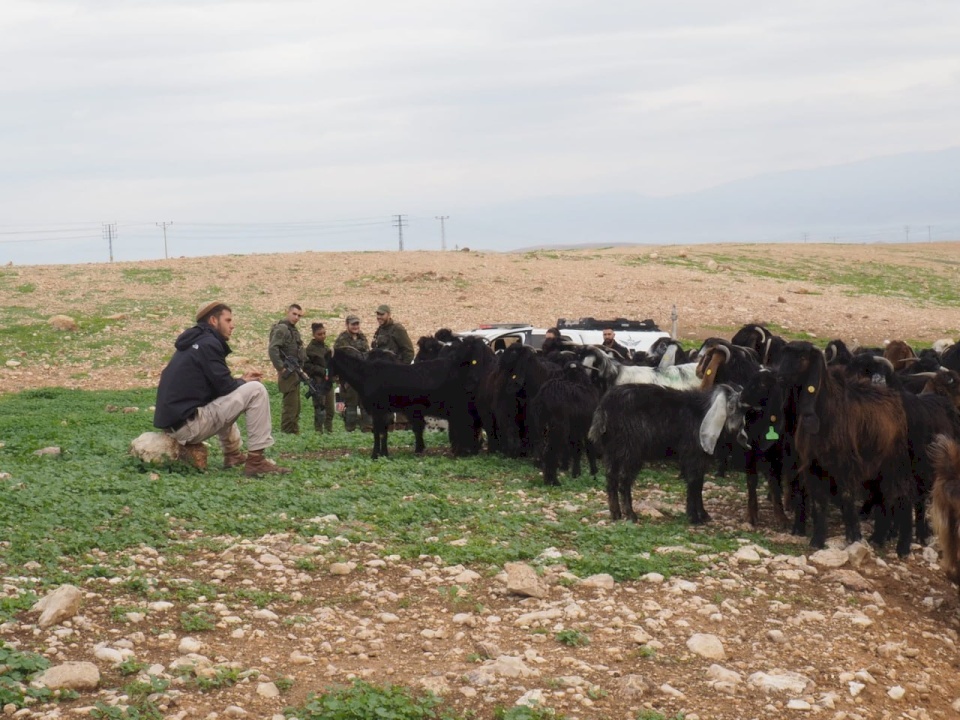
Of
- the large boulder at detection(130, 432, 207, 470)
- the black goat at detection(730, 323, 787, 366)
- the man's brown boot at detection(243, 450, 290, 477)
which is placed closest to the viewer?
the large boulder at detection(130, 432, 207, 470)

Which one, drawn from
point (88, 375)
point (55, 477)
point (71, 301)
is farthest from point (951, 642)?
point (71, 301)

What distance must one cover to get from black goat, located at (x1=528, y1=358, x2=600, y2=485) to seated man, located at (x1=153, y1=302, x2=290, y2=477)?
2829 millimetres

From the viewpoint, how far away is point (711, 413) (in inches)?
387

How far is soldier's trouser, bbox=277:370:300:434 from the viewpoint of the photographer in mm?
16656

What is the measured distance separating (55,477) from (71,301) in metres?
26.8

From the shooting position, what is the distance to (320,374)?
17.7 metres

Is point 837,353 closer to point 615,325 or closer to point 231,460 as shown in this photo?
point 231,460

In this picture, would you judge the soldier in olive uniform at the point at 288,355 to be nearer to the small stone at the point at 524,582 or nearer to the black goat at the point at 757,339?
the black goat at the point at 757,339

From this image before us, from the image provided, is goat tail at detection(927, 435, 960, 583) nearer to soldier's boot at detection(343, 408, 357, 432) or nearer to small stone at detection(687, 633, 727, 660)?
small stone at detection(687, 633, 727, 660)

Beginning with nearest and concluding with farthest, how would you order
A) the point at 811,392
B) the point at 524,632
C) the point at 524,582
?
1. the point at 524,632
2. the point at 524,582
3. the point at 811,392

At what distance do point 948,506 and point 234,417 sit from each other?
6.44 meters

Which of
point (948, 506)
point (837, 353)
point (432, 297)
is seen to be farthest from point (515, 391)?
point (432, 297)

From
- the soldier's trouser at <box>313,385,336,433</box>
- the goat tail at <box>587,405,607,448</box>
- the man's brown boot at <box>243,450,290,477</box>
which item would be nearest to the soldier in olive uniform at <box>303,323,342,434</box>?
the soldier's trouser at <box>313,385,336,433</box>

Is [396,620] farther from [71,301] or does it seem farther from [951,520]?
[71,301]
